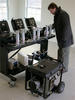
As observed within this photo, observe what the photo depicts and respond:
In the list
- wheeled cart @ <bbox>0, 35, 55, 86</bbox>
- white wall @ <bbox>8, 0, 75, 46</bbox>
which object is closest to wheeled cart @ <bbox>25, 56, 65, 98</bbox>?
wheeled cart @ <bbox>0, 35, 55, 86</bbox>

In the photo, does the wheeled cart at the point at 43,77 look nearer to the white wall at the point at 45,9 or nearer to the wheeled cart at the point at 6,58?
the wheeled cart at the point at 6,58

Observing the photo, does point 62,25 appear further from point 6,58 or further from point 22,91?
point 22,91

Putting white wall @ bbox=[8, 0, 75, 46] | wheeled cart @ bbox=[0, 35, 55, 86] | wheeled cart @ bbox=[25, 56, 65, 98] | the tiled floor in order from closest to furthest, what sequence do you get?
wheeled cart @ bbox=[25, 56, 65, 98], the tiled floor, wheeled cart @ bbox=[0, 35, 55, 86], white wall @ bbox=[8, 0, 75, 46]

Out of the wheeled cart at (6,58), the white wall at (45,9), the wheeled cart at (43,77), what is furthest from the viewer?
the white wall at (45,9)

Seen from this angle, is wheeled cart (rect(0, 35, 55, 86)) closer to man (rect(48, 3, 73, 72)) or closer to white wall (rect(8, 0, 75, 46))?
man (rect(48, 3, 73, 72))

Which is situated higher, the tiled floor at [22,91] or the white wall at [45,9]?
the white wall at [45,9]

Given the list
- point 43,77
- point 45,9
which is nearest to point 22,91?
point 43,77

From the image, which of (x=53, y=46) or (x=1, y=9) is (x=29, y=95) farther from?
(x=1, y=9)

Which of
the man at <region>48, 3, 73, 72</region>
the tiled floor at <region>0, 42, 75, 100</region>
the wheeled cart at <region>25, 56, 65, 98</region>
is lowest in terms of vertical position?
the tiled floor at <region>0, 42, 75, 100</region>

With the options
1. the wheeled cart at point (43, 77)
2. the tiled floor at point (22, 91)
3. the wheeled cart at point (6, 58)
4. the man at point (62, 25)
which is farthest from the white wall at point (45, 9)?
the wheeled cart at point (43, 77)

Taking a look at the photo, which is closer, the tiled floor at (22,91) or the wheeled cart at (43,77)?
the wheeled cart at (43,77)

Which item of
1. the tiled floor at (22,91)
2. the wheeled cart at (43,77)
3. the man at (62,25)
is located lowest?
the tiled floor at (22,91)

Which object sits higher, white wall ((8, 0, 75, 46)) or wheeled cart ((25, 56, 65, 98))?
white wall ((8, 0, 75, 46))

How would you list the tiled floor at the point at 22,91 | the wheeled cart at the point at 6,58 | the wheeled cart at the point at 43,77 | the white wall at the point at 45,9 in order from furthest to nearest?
1. the white wall at the point at 45,9
2. the wheeled cart at the point at 6,58
3. the tiled floor at the point at 22,91
4. the wheeled cart at the point at 43,77
